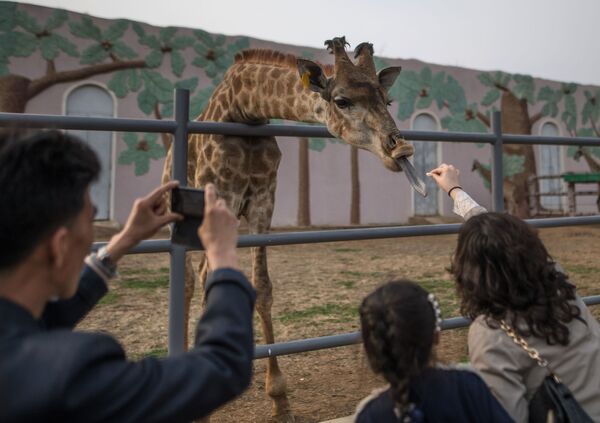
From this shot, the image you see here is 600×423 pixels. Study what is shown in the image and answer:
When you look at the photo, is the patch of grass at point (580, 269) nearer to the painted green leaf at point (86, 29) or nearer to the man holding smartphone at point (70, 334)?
the man holding smartphone at point (70, 334)

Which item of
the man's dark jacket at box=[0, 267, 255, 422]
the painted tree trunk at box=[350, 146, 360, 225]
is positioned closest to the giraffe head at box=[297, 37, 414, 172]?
the man's dark jacket at box=[0, 267, 255, 422]

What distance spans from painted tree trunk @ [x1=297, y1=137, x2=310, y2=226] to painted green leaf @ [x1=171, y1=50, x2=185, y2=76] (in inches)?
120

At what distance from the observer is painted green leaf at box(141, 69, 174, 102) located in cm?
1071

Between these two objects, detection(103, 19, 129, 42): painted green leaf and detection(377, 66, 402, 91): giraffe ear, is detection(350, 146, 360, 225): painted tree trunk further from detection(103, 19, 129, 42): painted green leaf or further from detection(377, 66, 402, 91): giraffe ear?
detection(377, 66, 402, 91): giraffe ear

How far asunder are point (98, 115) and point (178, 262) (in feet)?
30.7

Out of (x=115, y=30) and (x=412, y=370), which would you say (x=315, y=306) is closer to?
(x=412, y=370)

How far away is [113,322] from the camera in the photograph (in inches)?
161

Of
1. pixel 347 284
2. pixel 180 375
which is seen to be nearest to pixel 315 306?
pixel 347 284

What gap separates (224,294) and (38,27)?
35.0ft

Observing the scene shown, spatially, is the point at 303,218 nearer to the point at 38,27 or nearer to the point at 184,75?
the point at 184,75

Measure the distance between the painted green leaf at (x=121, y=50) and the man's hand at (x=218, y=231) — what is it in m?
10.6

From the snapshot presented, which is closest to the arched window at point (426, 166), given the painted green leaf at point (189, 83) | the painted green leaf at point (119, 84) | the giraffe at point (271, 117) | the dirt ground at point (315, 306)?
the dirt ground at point (315, 306)

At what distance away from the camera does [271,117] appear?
8.88 feet

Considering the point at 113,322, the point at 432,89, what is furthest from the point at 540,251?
the point at 432,89
